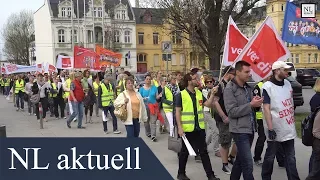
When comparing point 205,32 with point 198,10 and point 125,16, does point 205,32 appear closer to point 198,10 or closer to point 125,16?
point 198,10

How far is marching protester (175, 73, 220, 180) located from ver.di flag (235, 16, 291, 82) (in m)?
0.79

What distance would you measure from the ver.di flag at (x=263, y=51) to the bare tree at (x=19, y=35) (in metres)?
78.9

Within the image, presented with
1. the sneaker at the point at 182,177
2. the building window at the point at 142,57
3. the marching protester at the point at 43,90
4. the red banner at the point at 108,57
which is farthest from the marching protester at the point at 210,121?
the building window at the point at 142,57

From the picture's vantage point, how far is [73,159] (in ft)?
11.5

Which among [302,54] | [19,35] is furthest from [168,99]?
[19,35]

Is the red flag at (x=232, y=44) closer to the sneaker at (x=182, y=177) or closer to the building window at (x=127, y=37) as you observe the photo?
the sneaker at (x=182, y=177)

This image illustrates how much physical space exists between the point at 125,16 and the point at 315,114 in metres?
69.3

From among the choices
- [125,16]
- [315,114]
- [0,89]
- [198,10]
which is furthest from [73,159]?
[125,16]

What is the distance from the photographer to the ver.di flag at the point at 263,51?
668 centimetres

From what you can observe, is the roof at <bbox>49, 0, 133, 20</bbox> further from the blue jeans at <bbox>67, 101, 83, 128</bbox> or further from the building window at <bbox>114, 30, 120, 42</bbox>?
the blue jeans at <bbox>67, 101, 83, 128</bbox>

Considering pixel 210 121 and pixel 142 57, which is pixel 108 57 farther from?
pixel 142 57

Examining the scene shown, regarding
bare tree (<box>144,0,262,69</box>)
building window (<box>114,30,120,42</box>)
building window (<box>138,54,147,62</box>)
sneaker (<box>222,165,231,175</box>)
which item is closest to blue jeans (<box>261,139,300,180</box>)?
sneaker (<box>222,165,231,175</box>)

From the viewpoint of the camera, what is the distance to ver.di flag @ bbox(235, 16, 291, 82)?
21.9 ft

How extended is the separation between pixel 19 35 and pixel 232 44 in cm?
7884
